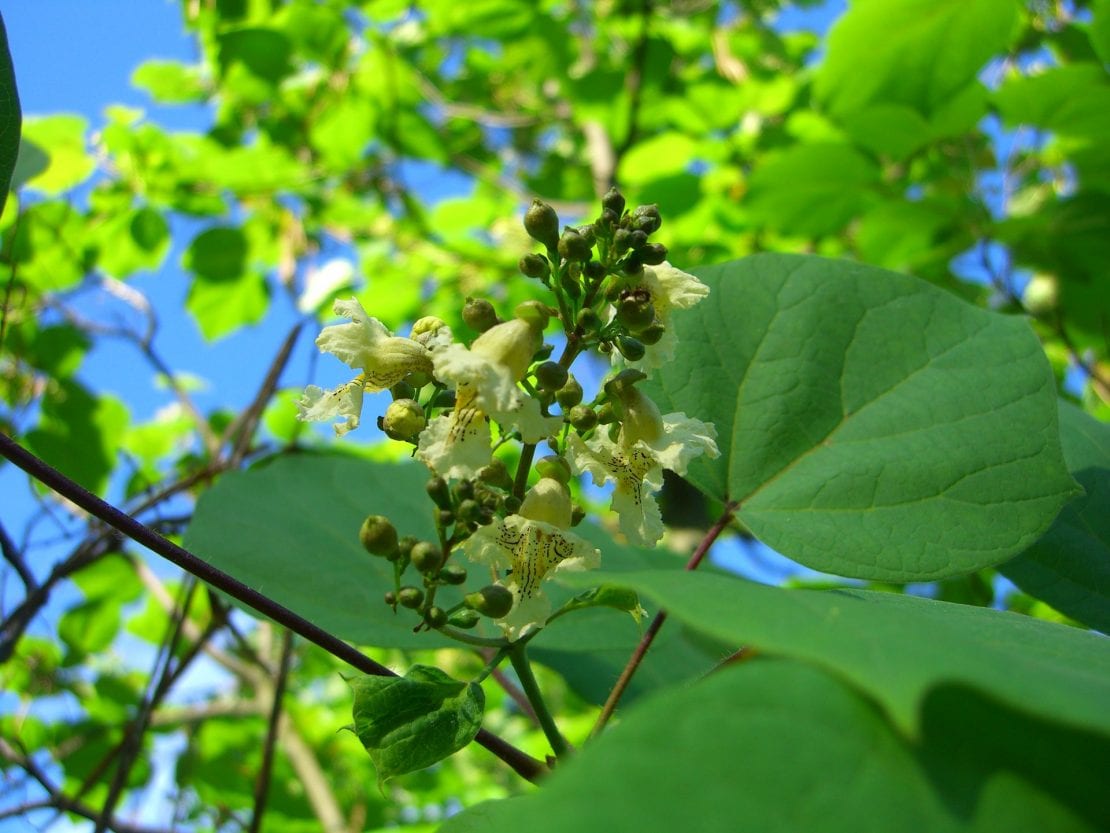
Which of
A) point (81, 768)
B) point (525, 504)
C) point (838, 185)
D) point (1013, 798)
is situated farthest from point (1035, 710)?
point (81, 768)

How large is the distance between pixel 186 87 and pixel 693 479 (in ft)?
12.2

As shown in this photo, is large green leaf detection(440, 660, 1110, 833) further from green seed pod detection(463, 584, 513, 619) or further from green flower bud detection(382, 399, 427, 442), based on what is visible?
green flower bud detection(382, 399, 427, 442)

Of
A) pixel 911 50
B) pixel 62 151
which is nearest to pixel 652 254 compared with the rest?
pixel 911 50

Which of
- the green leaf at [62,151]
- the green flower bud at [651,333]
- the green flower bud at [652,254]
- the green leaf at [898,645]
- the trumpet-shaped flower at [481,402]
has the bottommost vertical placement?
the green leaf at [898,645]

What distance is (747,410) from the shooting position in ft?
3.83

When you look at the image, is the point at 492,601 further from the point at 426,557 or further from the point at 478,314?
the point at 478,314

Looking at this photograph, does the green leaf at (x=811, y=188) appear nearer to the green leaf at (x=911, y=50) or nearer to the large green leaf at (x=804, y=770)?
the green leaf at (x=911, y=50)

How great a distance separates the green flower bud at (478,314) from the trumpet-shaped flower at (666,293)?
0.54 feet

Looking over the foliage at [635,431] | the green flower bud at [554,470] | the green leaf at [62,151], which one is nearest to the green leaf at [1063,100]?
the foliage at [635,431]

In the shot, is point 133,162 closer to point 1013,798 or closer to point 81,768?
point 81,768

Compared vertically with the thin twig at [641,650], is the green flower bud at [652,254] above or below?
above

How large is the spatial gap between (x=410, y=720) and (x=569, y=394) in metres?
0.35

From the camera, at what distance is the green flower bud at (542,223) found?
0.93 metres

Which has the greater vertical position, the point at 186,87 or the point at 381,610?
the point at 186,87
